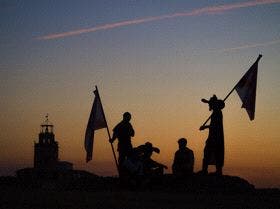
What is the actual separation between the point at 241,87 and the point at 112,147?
445 centimetres

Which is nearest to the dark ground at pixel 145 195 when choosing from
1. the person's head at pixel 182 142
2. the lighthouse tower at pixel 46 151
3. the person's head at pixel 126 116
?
the person's head at pixel 182 142

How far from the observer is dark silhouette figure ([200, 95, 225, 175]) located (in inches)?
602

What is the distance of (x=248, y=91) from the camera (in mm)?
16797

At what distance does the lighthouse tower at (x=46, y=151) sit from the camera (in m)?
87.1

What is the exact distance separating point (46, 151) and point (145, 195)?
77195mm

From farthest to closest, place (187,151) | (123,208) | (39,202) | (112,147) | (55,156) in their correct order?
1. (55,156)
2. (112,147)
3. (187,151)
4. (39,202)
5. (123,208)

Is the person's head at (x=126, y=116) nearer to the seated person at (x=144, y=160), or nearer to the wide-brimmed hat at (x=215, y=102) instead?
the seated person at (x=144, y=160)

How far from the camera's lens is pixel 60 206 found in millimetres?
8141

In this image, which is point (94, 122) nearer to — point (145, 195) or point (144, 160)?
point (144, 160)

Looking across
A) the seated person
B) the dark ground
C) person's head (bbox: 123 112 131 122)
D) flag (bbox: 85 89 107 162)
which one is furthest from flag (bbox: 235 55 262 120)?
flag (bbox: 85 89 107 162)

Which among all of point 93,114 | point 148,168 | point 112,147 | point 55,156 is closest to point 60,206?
point 148,168

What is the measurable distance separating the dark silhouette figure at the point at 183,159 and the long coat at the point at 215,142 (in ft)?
2.35

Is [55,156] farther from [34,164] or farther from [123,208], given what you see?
[123,208]

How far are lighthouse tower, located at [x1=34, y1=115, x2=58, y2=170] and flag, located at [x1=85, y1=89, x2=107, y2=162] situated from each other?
70.7 m
